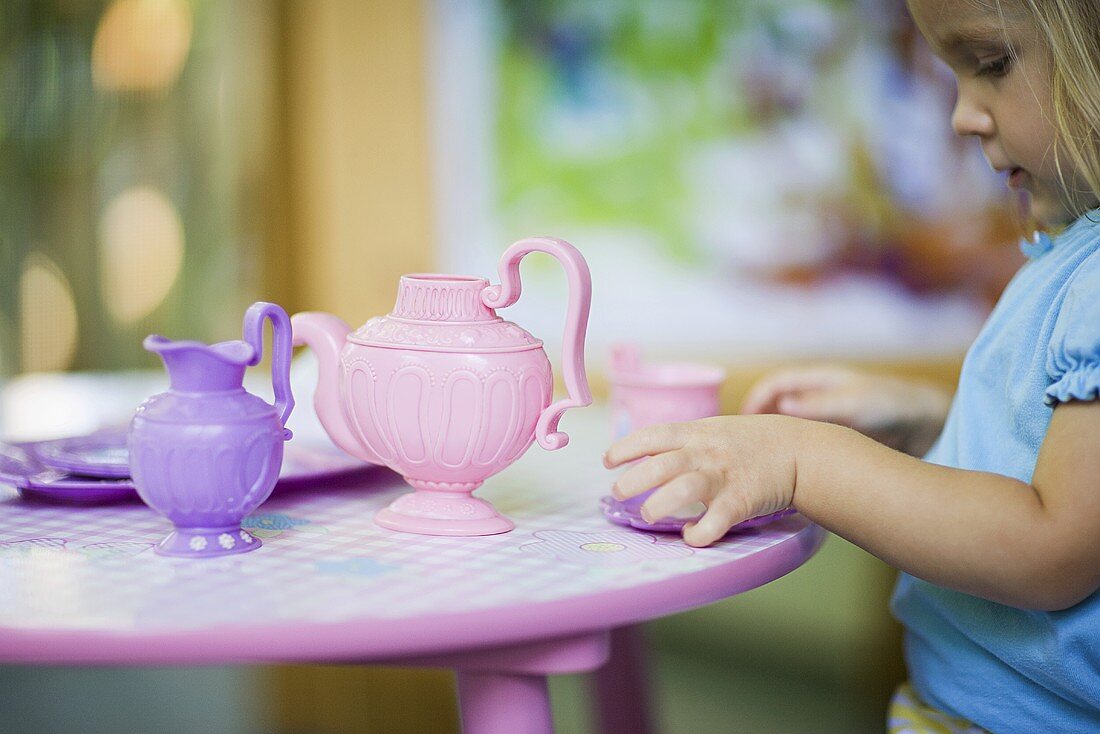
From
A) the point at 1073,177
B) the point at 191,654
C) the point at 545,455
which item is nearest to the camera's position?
the point at 191,654

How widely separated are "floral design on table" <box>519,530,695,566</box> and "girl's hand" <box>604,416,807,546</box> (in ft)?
0.07

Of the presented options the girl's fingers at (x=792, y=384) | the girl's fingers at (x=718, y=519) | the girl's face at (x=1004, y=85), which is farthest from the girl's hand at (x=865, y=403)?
the girl's fingers at (x=718, y=519)

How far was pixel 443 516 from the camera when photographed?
0.77 meters

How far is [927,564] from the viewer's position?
0.74 m

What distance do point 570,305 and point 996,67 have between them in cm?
37

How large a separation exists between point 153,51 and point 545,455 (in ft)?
5.93

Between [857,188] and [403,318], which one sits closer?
[403,318]

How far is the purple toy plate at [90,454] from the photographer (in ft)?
2.74

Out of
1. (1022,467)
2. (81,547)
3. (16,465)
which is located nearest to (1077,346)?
(1022,467)

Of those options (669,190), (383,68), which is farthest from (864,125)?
(383,68)

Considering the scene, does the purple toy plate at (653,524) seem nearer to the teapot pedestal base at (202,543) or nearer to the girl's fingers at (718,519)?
the girl's fingers at (718,519)

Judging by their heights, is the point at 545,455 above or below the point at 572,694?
above

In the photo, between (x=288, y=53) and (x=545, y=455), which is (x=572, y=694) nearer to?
(x=545, y=455)

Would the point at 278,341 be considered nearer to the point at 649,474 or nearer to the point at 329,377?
the point at 329,377
